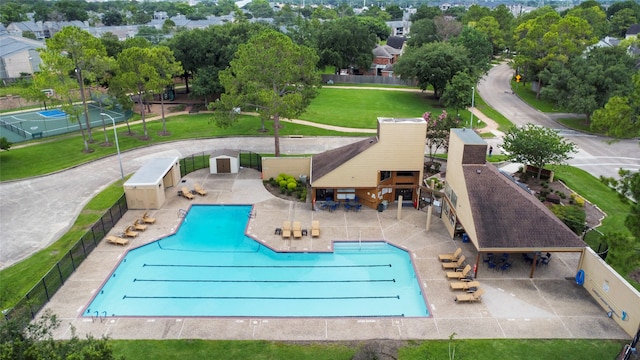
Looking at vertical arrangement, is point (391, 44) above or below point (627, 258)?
above

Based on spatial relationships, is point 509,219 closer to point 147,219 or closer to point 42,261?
point 147,219

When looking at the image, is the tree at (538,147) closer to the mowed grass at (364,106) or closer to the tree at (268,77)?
the tree at (268,77)

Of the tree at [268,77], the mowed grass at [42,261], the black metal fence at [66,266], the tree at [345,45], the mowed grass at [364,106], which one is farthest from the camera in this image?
the tree at [345,45]

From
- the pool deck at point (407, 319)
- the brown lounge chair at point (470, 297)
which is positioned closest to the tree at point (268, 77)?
the pool deck at point (407, 319)

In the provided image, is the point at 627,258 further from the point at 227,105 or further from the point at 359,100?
the point at 359,100

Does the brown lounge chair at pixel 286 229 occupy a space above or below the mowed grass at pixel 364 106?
below

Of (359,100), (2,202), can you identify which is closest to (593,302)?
(2,202)

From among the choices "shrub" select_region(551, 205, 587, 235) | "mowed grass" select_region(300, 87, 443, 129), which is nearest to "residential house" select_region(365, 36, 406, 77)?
"mowed grass" select_region(300, 87, 443, 129)
